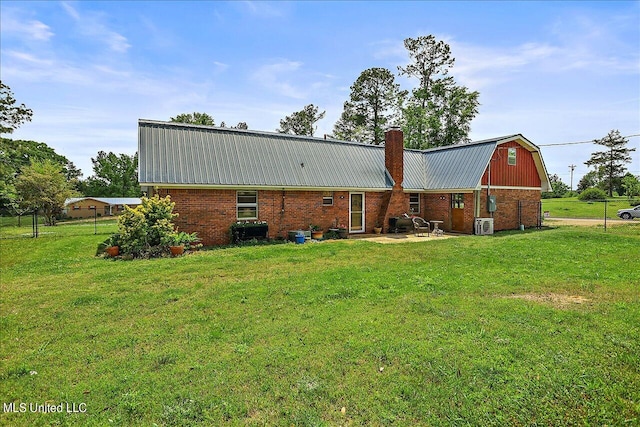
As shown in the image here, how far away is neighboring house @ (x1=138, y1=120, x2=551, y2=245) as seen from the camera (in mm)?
13500

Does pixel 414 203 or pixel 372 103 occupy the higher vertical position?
pixel 372 103

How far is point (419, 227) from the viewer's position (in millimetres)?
17938

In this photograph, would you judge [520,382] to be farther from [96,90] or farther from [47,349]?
[96,90]

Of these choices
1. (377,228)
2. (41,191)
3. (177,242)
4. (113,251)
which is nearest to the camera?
(113,251)

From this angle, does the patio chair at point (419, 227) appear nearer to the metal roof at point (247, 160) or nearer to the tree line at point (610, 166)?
the metal roof at point (247, 160)

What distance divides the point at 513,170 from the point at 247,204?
14482mm

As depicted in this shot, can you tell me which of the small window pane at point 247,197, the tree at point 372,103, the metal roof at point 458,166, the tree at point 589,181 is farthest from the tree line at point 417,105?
the tree at point 589,181

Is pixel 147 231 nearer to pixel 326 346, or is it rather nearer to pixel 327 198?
pixel 327 198

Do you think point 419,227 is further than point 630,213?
No

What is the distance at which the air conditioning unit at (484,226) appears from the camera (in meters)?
17.1

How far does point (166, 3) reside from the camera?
909 cm

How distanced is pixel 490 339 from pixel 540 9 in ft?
32.7

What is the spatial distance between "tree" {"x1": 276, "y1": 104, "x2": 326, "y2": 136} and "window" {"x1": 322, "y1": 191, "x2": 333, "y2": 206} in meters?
27.3

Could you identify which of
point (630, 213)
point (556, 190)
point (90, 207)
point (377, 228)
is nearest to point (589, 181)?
point (556, 190)
